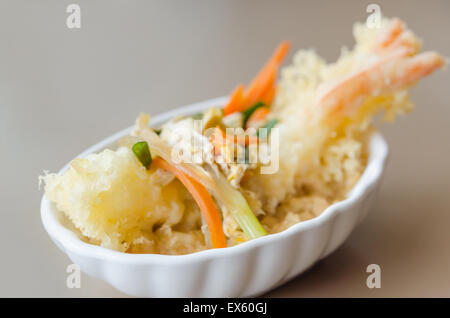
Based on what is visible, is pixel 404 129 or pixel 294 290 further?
pixel 404 129

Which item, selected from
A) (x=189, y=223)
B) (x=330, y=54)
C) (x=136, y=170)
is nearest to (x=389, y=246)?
(x=189, y=223)

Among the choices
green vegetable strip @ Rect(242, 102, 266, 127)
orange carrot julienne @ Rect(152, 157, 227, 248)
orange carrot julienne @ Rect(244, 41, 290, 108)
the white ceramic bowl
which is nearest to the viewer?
the white ceramic bowl

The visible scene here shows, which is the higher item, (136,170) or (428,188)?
(428,188)

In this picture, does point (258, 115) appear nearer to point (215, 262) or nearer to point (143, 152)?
point (143, 152)

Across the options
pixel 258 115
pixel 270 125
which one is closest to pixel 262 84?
pixel 258 115

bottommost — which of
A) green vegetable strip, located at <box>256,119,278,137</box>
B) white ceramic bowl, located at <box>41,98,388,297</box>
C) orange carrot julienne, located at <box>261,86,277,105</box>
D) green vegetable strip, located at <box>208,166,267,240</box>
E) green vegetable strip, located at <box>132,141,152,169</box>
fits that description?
white ceramic bowl, located at <box>41,98,388,297</box>

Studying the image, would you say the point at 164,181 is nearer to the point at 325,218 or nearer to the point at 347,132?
the point at 325,218

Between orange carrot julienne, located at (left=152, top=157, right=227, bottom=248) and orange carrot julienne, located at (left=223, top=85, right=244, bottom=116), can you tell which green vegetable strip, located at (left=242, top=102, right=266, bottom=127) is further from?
orange carrot julienne, located at (left=152, top=157, right=227, bottom=248)

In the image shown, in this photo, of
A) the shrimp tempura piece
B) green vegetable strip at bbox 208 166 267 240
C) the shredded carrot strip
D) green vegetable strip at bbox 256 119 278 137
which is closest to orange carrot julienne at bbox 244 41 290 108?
the shredded carrot strip
